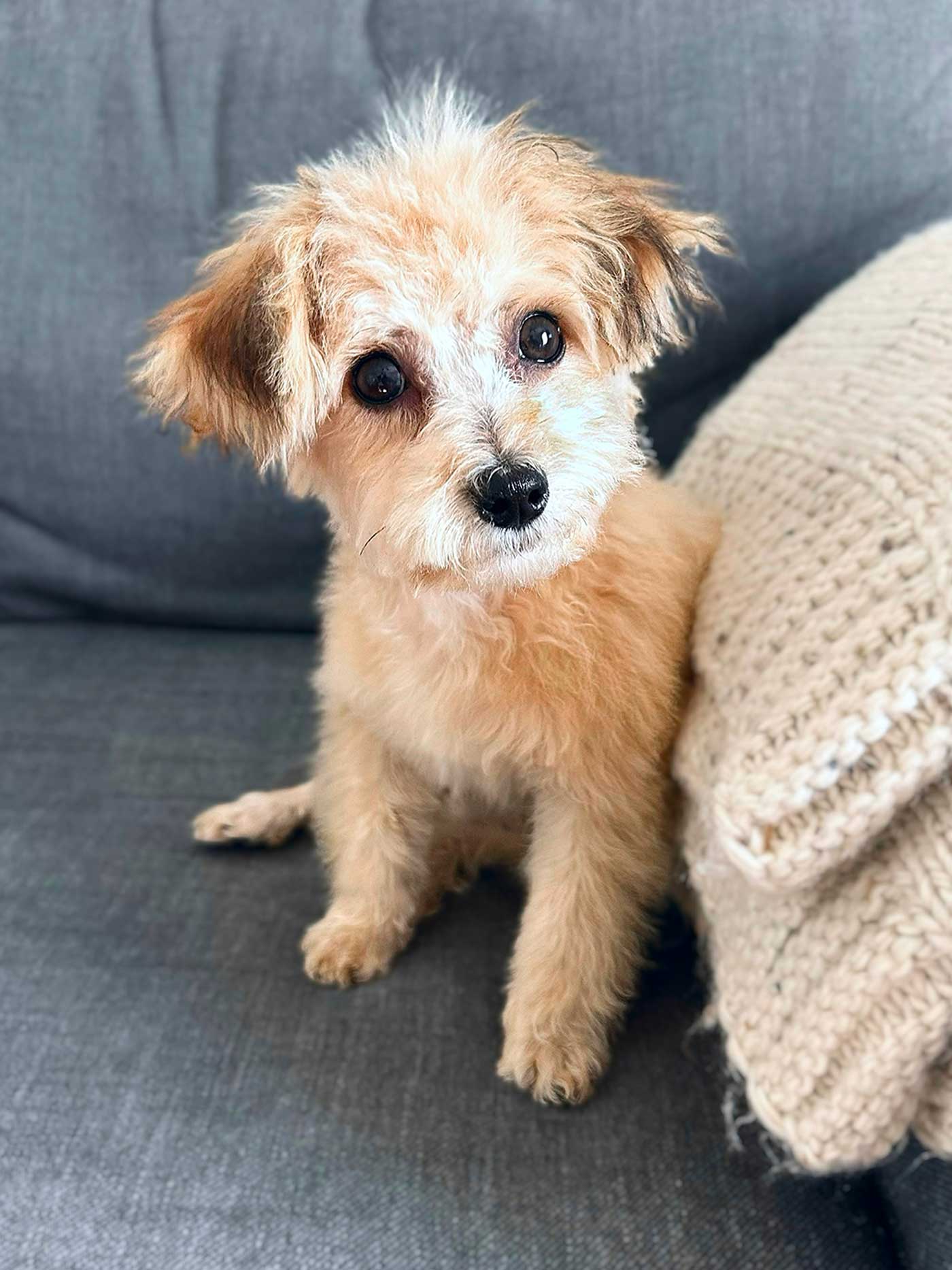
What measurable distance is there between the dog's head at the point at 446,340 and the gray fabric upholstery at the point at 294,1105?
1.56 feet

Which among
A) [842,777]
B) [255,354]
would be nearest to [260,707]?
[255,354]

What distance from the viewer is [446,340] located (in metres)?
1.02

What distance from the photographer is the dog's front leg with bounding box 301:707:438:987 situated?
1.20 metres

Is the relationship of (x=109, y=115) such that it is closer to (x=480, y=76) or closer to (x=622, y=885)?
(x=480, y=76)

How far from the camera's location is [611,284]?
1076 millimetres

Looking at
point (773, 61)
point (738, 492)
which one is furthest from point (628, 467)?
point (773, 61)

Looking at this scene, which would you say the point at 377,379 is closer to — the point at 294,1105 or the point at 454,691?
the point at 454,691

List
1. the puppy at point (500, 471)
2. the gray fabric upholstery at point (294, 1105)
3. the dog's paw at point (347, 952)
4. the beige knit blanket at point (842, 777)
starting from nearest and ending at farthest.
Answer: the beige knit blanket at point (842, 777) < the gray fabric upholstery at point (294, 1105) < the puppy at point (500, 471) < the dog's paw at point (347, 952)

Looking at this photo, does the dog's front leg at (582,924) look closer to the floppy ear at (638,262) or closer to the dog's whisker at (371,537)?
the dog's whisker at (371,537)

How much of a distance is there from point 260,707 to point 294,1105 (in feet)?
2.45

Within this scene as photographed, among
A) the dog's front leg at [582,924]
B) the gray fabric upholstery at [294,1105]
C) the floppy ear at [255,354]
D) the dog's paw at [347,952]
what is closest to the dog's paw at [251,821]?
the gray fabric upholstery at [294,1105]

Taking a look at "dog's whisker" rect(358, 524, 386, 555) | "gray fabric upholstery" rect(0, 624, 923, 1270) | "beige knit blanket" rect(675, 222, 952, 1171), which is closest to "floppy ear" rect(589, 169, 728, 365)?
"beige knit blanket" rect(675, 222, 952, 1171)

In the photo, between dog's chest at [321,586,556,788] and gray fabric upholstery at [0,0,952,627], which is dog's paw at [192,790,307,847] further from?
gray fabric upholstery at [0,0,952,627]

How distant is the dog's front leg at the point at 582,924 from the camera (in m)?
1.06
